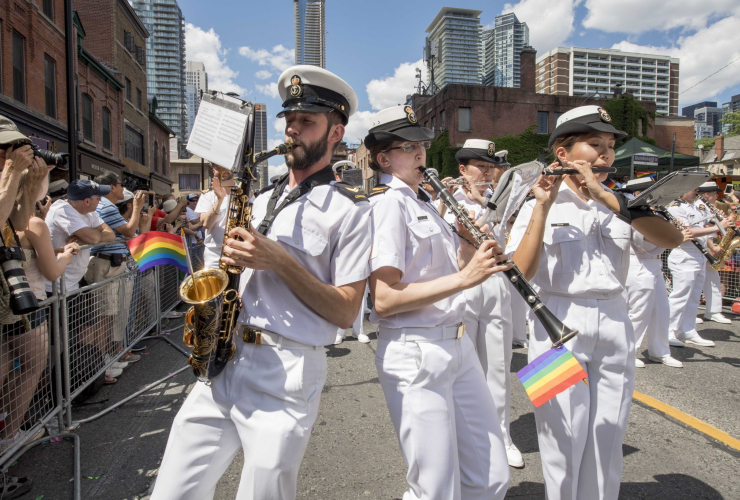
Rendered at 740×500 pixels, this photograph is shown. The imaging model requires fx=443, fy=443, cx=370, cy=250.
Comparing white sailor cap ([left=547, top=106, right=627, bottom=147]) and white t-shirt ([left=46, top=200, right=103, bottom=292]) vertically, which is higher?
white sailor cap ([left=547, top=106, right=627, bottom=147])

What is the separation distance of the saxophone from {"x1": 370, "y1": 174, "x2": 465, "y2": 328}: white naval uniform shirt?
0.57m

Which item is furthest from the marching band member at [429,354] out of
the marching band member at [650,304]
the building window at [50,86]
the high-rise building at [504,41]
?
the high-rise building at [504,41]

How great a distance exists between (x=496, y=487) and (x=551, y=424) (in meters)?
0.49

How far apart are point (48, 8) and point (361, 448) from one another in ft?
70.5

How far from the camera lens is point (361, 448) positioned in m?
3.46

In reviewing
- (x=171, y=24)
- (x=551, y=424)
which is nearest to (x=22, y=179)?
(x=551, y=424)

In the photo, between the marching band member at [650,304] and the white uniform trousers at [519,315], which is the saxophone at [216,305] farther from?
the marching band member at [650,304]

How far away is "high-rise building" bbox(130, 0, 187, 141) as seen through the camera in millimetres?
88875

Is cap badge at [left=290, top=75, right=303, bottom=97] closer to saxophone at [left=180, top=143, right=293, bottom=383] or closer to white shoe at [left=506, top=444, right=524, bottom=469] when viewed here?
saxophone at [left=180, top=143, right=293, bottom=383]

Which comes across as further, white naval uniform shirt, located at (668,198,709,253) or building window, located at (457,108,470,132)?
building window, located at (457,108,470,132)

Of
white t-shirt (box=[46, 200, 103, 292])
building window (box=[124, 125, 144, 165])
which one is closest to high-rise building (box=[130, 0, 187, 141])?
building window (box=[124, 125, 144, 165])

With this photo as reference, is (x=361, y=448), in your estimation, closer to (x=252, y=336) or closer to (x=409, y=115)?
(x=252, y=336)

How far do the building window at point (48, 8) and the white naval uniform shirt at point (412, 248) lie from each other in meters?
21.0

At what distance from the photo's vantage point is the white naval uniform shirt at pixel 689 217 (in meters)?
6.93
